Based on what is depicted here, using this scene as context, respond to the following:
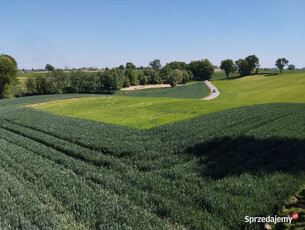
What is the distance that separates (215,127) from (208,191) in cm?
1088

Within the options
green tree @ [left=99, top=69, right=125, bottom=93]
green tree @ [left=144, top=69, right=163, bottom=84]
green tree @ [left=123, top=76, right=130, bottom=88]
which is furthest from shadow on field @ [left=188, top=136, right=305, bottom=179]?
green tree @ [left=144, top=69, right=163, bottom=84]

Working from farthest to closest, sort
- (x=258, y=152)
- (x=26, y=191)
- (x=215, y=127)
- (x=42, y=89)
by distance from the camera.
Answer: (x=42, y=89)
(x=215, y=127)
(x=258, y=152)
(x=26, y=191)

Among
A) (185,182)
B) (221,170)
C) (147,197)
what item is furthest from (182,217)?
(221,170)

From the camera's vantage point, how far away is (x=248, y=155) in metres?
12.3

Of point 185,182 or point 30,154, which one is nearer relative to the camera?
point 185,182

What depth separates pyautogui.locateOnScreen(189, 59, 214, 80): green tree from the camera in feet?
506

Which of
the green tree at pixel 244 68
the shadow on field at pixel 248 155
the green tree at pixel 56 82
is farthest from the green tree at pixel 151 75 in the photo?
the shadow on field at pixel 248 155

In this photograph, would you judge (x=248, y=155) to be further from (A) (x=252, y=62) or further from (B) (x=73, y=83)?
(A) (x=252, y=62)

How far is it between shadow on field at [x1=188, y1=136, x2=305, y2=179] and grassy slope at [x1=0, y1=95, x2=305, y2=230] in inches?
1.9

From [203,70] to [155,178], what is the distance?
154033mm

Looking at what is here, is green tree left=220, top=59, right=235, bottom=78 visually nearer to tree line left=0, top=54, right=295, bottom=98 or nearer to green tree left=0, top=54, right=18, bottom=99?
tree line left=0, top=54, right=295, bottom=98

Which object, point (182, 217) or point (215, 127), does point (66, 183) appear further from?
point (215, 127)

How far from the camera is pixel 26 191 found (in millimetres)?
9664

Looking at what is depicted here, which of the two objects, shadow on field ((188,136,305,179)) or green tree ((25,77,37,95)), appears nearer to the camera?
shadow on field ((188,136,305,179))
